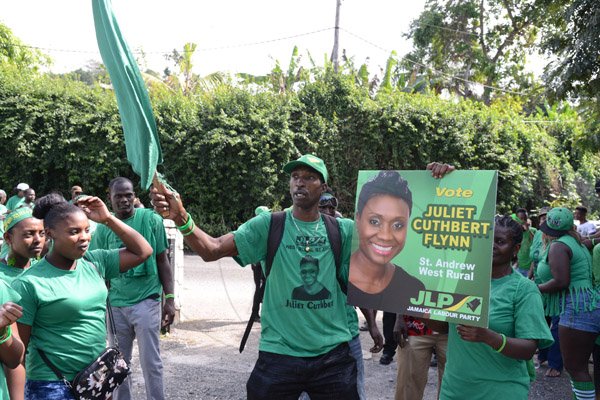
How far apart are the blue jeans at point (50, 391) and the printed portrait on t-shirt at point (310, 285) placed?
132 cm

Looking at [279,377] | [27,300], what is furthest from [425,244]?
[27,300]

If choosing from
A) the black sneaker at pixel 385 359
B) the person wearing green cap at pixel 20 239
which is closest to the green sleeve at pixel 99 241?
the person wearing green cap at pixel 20 239

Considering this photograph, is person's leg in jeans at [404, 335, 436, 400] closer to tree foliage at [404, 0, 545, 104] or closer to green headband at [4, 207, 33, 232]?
green headband at [4, 207, 33, 232]

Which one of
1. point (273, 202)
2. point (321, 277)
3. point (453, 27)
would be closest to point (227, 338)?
point (321, 277)

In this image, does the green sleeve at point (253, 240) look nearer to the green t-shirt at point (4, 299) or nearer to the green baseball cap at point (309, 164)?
the green baseball cap at point (309, 164)

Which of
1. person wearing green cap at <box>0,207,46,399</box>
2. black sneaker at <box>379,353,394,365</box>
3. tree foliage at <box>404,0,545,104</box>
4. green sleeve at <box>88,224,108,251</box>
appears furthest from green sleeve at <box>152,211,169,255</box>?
tree foliage at <box>404,0,545,104</box>

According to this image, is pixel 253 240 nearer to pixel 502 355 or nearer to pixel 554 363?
pixel 502 355

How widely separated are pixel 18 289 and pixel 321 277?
63.9 inches

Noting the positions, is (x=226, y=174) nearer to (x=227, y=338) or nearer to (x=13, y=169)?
(x=13, y=169)

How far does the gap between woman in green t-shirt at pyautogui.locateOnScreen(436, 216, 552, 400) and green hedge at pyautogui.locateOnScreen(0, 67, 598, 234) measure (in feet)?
47.5

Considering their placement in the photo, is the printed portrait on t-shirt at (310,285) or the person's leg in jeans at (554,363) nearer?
the printed portrait on t-shirt at (310,285)

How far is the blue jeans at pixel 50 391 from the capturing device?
330 centimetres

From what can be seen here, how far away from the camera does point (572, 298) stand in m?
5.25

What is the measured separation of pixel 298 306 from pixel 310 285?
139 mm
